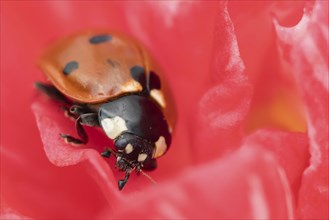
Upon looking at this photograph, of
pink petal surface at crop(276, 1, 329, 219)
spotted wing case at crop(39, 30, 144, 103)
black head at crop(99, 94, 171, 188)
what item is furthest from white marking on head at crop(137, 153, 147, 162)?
pink petal surface at crop(276, 1, 329, 219)

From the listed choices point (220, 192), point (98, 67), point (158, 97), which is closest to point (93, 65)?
point (98, 67)

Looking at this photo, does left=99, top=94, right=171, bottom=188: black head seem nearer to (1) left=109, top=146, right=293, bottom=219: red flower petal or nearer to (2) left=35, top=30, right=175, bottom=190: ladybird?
(2) left=35, top=30, right=175, bottom=190: ladybird

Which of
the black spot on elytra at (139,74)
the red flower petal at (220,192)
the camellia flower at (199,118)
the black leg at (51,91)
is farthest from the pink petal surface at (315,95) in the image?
the black leg at (51,91)

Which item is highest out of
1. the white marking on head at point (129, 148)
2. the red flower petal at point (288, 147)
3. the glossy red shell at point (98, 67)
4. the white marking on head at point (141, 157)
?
the glossy red shell at point (98, 67)

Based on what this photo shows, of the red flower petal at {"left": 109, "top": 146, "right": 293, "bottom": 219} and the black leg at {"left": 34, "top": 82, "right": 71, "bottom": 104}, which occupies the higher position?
the red flower petal at {"left": 109, "top": 146, "right": 293, "bottom": 219}

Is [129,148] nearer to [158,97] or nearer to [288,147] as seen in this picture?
[158,97]

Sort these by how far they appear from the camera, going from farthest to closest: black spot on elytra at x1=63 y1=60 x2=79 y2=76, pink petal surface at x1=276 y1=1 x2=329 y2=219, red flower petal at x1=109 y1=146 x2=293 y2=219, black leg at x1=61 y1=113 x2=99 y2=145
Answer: black spot on elytra at x1=63 y1=60 x2=79 y2=76
black leg at x1=61 y1=113 x2=99 y2=145
pink petal surface at x1=276 y1=1 x2=329 y2=219
red flower petal at x1=109 y1=146 x2=293 y2=219

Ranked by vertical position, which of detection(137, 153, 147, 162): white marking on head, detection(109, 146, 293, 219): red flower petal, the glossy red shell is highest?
detection(109, 146, 293, 219): red flower petal

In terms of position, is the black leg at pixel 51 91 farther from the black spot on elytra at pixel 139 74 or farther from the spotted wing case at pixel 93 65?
the black spot on elytra at pixel 139 74
